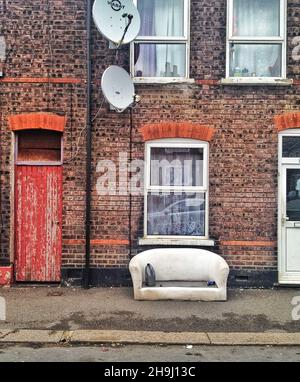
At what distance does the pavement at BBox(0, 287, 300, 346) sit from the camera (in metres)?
6.76

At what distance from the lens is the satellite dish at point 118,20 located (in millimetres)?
8977

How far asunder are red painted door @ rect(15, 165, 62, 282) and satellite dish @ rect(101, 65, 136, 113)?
6.97 feet

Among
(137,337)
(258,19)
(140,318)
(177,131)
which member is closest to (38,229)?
(140,318)

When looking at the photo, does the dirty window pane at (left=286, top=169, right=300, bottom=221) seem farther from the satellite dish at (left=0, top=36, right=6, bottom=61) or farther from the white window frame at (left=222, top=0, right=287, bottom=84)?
the satellite dish at (left=0, top=36, right=6, bottom=61)

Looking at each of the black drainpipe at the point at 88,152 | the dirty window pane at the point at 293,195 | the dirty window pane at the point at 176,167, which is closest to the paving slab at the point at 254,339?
the dirty window pane at the point at 293,195

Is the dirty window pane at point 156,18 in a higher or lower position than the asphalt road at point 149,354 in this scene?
higher

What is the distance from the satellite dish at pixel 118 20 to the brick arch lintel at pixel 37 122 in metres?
1.96

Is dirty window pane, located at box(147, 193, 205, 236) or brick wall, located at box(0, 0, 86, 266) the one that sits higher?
brick wall, located at box(0, 0, 86, 266)

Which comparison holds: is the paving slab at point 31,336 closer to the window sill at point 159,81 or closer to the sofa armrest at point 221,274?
the sofa armrest at point 221,274

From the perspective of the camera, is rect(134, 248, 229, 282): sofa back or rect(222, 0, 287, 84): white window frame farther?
rect(222, 0, 287, 84): white window frame

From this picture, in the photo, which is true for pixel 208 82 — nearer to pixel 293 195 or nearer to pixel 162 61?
pixel 162 61

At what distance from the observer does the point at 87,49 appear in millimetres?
9734

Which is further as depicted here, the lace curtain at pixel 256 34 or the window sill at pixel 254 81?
the lace curtain at pixel 256 34

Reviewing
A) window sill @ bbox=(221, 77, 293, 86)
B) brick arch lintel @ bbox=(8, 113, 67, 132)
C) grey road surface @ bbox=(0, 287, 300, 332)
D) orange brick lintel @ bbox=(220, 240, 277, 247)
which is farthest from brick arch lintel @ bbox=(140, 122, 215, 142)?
grey road surface @ bbox=(0, 287, 300, 332)
